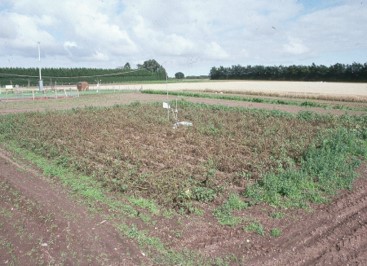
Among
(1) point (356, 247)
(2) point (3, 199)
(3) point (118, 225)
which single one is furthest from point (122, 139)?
(1) point (356, 247)

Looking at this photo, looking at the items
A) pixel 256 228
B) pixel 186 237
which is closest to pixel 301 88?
pixel 256 228

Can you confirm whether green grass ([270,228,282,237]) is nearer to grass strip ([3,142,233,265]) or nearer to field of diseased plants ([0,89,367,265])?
field of diseased plants ([0,89,367,265])

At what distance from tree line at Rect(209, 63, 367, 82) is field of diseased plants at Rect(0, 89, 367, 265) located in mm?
46711

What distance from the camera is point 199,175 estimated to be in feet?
27.6

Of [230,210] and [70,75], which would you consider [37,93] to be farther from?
[230,210]

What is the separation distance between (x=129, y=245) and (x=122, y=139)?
26.1 feet

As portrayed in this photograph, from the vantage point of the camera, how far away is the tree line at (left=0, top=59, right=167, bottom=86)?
63.8 meters

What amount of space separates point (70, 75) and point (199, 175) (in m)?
73.4

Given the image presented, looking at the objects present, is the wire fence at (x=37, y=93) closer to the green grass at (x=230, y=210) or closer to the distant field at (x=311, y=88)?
the distant field at (x=311, y=88)

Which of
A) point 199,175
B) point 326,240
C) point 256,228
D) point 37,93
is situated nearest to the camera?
point 326,240

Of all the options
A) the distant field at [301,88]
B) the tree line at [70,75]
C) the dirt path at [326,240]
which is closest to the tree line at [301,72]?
the distant field at [301,88]

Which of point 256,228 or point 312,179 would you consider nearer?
point 256,228

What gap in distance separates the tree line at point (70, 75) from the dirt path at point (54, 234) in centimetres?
5496

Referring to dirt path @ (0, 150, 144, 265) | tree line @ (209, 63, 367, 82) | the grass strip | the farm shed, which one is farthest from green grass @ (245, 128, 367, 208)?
tree line @ (209, 63, 367, 82)
